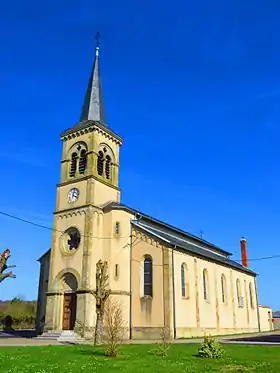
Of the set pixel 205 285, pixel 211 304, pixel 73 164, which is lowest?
pixel 211 304

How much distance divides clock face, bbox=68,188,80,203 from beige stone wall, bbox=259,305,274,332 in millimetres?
32966

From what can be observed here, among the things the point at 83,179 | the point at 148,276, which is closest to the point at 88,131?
the point at 83,179

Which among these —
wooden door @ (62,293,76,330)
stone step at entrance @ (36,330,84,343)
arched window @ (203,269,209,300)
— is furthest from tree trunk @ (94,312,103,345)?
arched window @ (203,269,209,300)

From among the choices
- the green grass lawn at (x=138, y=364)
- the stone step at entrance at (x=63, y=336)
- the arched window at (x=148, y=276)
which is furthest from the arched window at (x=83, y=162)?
the green grass lawn at (x=138, y=364)

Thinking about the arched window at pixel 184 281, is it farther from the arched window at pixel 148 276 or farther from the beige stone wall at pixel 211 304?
the arched window at pixel 148 276

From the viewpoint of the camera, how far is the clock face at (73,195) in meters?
33.8

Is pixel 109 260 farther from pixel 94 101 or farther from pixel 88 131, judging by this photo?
pixel 94 101

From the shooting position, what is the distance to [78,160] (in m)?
35.4

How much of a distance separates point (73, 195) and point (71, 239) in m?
3.92

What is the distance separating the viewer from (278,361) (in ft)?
46.9

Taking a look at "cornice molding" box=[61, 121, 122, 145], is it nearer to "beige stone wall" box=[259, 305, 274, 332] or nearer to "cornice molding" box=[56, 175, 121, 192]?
"cornice molding" box=[56, 175, 121, 192]

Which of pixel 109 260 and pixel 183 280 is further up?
pixel 109 260

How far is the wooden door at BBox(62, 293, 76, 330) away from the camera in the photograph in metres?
30.4

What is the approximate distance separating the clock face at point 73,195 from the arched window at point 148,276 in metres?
8.19
